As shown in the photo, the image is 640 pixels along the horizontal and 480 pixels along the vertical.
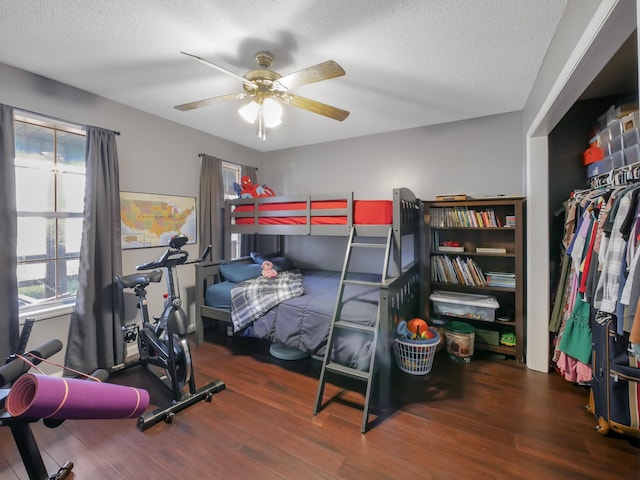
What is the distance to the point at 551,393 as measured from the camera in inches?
85.5

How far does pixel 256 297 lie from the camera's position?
266 cm

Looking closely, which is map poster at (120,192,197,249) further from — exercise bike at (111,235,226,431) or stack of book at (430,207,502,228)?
stack of book at (430,207,502,228)

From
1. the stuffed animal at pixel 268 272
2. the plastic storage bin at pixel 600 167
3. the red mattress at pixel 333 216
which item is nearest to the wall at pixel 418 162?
the plastic storage bin at pixel 600 167

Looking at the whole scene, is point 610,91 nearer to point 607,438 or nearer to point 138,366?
point 607,438

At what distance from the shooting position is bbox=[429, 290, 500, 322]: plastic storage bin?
272 cm

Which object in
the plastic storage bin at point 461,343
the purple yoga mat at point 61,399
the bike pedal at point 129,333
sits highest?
the purple yoga mat at point 61,399

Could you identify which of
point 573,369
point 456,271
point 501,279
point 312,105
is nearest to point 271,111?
point 312,105

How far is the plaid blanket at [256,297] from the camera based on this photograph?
2578 millimetres

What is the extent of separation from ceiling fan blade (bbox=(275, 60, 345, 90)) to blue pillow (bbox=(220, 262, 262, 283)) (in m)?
1.98

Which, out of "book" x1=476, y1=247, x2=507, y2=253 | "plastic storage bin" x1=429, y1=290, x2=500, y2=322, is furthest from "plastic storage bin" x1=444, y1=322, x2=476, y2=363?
"book" x1=476, y1=247, x2=507, y2=253

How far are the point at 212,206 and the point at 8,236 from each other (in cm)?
178

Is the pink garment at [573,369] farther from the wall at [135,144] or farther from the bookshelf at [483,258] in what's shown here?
the wall at [135,144]

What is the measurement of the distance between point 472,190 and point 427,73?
4.94 feet

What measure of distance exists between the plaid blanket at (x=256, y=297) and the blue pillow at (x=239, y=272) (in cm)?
23
